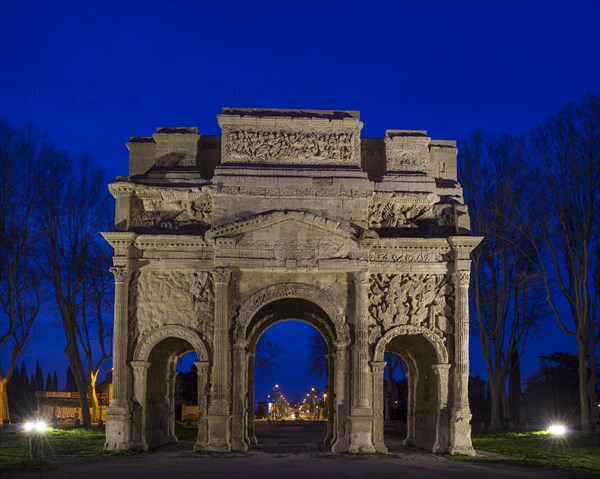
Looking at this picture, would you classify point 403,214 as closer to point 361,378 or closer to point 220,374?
point 361,378

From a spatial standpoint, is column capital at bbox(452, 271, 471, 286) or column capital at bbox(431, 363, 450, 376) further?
column capital at bbox(452, 271, 471, 286)

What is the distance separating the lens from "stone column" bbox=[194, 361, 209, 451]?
973 inches

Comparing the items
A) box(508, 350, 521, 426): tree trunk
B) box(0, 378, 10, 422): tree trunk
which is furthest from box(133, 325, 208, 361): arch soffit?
box(508, 350, 521, 426): tree trunk

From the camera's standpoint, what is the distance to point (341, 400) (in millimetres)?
Result: 25234

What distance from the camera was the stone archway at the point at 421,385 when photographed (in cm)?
2530

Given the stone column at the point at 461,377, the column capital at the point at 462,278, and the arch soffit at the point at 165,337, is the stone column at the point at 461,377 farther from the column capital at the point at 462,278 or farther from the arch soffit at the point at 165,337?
the arch soffit at the point at 165,337

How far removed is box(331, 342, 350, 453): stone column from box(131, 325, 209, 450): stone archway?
13.5 ft

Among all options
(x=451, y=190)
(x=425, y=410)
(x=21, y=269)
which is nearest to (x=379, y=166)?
(x=451, y=190)

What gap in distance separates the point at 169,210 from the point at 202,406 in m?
6.41

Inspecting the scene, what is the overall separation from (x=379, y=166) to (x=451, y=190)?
2.57m

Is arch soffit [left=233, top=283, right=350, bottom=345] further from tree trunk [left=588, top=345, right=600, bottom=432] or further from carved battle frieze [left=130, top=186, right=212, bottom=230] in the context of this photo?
tree trunk [left=588, top=345, right=600, bottom=432]

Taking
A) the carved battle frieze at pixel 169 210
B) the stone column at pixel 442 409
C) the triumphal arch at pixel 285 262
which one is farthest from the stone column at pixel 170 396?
the stone column at pixel 442 409

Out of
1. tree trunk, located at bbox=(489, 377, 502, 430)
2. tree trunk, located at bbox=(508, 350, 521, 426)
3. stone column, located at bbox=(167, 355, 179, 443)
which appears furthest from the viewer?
tree trunk, located at bbox=(508, 350, 521, 426)

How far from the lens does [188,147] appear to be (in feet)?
87.2
